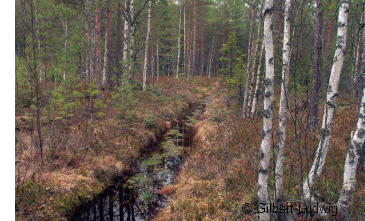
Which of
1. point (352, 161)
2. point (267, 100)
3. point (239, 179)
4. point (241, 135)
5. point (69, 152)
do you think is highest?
point (267, 100)

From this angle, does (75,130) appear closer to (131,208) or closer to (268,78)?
(131,208)

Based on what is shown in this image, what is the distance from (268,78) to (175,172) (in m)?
5.64

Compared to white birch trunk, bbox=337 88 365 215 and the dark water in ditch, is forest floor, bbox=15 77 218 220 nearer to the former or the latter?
the dark water in ditch

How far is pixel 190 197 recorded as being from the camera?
5762mm

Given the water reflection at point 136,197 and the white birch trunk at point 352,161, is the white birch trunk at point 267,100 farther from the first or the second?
the water reflection at point 136,197

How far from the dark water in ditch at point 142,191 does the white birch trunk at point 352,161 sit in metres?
4.27

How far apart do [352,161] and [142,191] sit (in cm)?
550

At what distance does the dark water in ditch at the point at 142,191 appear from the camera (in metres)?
5.65

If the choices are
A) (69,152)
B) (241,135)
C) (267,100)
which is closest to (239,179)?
(267,100)

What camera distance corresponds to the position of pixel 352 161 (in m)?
3.65

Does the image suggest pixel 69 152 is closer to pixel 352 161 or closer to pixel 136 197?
pixel 136 197

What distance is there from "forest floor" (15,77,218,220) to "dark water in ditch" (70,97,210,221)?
1.18 feet

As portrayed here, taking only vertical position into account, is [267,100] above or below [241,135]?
above
